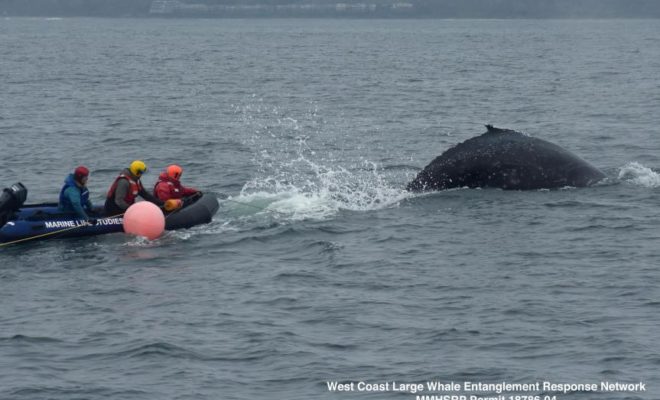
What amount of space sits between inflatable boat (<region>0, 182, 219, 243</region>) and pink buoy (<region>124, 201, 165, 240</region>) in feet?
2.44

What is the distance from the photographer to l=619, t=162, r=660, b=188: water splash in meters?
29.8

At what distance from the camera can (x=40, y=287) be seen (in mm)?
21188

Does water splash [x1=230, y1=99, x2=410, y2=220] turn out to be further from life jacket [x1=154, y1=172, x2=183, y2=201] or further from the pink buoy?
the pink buoy


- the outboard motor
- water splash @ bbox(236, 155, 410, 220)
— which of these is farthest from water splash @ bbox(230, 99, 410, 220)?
the outboard motor

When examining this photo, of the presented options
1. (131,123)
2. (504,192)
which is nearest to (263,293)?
(504,192)

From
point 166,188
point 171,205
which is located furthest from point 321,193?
point 171,205

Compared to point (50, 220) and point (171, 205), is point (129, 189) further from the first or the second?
point (50, 220)

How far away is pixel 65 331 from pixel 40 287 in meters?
2.78

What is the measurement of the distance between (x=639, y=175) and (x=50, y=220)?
50.1 ft

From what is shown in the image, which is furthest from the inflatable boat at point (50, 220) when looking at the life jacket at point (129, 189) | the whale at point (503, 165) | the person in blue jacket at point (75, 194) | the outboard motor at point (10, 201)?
the whale at point (503, 165)

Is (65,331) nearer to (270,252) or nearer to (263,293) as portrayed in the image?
(263,293)

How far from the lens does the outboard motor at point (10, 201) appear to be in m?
24.2

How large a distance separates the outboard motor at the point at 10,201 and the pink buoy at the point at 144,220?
7.38 feet

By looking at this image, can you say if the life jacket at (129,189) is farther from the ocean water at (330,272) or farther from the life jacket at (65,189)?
the ocean water at (330,272)
